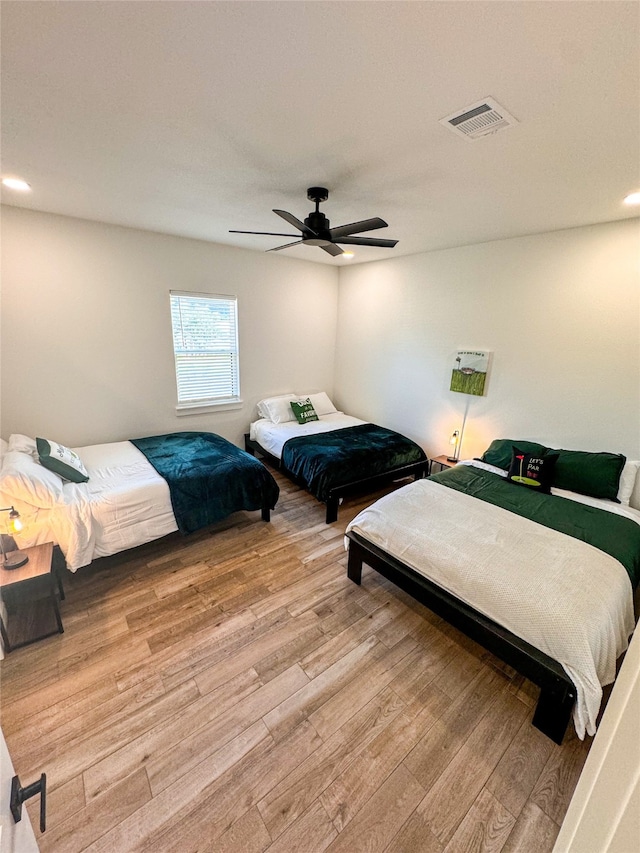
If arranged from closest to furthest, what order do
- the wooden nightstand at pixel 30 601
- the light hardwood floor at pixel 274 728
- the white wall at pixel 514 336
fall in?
1. the light hardwood floor at pixel 274 728
2. the wooden nightstand at pixel 30 601
3. the white wall at pixel 514 336

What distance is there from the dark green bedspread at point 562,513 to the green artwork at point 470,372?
40.7 inches

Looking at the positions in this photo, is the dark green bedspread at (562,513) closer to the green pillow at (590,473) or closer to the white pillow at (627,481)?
the green pillow at (590,473)

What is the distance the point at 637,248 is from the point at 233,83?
303 centimetres

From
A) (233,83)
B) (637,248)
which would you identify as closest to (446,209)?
(637,248)

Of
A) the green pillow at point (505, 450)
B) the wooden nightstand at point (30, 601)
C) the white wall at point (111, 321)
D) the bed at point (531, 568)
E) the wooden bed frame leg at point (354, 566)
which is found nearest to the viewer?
the bed at point (531, 568)

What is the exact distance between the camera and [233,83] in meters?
1.35

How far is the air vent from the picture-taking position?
1425 millimetres

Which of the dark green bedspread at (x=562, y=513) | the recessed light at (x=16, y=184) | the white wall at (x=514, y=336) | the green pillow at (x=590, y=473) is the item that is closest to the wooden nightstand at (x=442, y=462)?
the white wall at (x=514, y=336)

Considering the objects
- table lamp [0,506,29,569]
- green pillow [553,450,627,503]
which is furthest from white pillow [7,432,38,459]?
green pillow [553,450,627,503]

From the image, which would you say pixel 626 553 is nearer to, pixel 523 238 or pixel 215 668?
pixel 215 668

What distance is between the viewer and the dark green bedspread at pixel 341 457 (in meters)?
3.25

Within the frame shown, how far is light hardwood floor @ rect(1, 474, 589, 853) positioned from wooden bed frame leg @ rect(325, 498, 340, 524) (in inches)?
33.3

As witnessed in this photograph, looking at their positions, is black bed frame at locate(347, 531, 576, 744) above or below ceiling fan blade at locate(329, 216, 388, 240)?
below

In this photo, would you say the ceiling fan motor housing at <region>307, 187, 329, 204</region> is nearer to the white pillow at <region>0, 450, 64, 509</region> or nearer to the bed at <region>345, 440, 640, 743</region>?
the bed at <region>345, 440, 640, 743</region>
